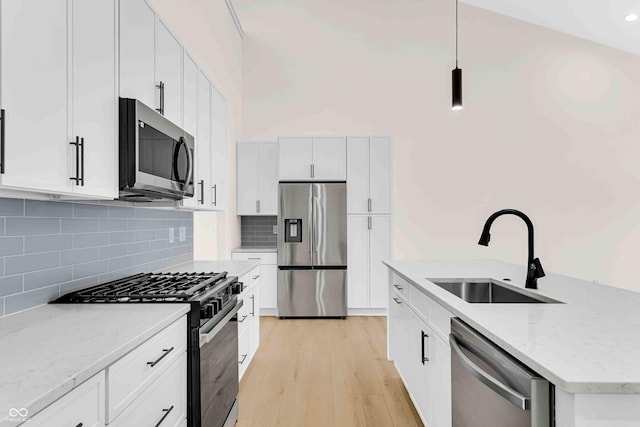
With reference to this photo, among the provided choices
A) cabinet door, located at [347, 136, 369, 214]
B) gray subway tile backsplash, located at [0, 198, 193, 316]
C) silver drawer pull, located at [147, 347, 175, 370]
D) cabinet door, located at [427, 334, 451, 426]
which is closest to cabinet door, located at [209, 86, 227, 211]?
gray subway tile backsplash, located at [0, 198, 193, 316]

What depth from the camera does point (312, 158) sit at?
5.00m

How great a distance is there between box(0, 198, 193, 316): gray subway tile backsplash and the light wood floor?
3.99ft

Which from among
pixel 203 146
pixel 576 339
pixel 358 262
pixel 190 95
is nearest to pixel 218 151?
pixel 203 146

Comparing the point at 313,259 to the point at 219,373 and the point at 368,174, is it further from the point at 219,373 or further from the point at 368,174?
the point at 219,373

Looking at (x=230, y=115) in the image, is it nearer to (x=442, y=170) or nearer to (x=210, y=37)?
(x=210, y=37)

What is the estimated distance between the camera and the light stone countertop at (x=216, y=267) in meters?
2.72

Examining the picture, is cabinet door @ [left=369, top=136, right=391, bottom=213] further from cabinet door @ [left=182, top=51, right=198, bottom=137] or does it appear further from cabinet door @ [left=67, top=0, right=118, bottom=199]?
cabinet door @ [left=67, top=0, right=118, bottom=199]

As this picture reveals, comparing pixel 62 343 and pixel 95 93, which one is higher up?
pixel 95 93

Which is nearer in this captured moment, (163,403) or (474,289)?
(163,403)

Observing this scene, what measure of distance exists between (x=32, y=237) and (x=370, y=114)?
184 inches

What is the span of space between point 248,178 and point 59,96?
3975 millimetres

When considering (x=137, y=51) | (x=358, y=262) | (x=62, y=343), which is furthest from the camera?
(x=358, y=262)

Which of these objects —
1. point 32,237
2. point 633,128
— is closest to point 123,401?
point 32,237

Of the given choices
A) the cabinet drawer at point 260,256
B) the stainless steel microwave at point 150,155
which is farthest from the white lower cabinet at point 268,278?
the stainless steel microwave at point 150,155
